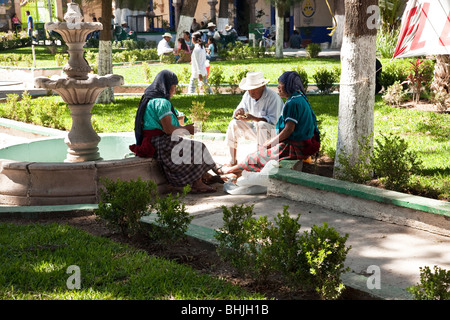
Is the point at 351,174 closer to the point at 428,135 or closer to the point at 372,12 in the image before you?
the point at 372,12

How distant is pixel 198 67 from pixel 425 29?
5437 mm

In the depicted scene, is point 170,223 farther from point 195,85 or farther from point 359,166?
point 195,85

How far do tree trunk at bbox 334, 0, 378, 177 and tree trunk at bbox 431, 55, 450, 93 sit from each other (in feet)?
17.7

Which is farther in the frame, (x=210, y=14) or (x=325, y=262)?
(x=210, y=14)

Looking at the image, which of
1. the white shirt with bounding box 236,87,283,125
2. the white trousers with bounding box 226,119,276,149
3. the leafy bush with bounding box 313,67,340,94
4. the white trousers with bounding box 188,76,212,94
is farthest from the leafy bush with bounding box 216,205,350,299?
the white trousers with bounding box 188,76,212,94

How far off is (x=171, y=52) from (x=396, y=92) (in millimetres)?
13146

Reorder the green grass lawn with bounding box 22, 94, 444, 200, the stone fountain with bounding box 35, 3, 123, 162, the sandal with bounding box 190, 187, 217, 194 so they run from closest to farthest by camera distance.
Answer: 1. the green grass lawn with bounding box 22, 94, 444, 200
2. the sandal with bounding box 190, 187, 217, 194
3. the stone fountain with bounding box 35, 3, 123, 162

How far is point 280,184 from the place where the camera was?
5656mm

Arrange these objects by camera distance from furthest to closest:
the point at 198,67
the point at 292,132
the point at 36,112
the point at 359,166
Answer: the point at 198,67 < the point at 36,112 < the point at 292,132 < the point at 359,166

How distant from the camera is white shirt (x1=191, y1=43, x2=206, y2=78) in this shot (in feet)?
43.2

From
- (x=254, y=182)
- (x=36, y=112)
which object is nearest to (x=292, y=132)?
(x=254, y=182)

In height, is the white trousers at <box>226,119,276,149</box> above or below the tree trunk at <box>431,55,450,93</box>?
below

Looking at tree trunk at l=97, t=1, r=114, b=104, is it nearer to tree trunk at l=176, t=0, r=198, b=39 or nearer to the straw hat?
the straw hat

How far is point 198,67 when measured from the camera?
13414mm
